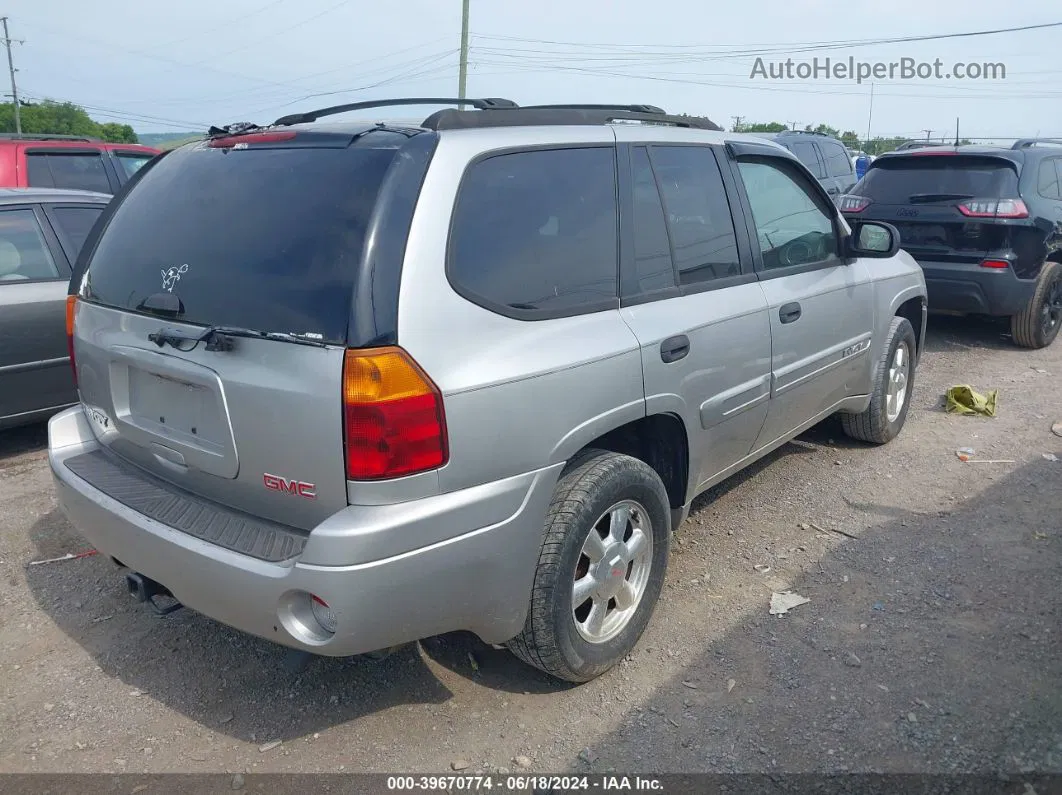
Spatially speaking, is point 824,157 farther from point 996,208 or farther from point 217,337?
point 217,337

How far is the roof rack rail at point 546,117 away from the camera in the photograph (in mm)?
2621

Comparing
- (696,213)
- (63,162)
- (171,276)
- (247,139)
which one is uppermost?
(63,162)

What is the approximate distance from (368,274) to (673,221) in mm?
1497

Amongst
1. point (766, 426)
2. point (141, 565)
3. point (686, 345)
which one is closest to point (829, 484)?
point (766, 426)

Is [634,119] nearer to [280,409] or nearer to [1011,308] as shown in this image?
[280,409]

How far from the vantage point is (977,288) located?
24.4 feet

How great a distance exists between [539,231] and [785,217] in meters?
1.87

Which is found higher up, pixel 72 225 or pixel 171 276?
pixel 72 225

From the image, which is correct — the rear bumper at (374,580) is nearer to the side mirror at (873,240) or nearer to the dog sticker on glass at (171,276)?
the dog sticker on glass at (171,276)

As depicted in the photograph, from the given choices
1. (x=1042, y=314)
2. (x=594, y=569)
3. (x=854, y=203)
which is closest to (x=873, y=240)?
(x=594, y=569)

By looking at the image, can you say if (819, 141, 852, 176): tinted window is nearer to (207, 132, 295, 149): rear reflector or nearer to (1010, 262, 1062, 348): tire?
(1010, 262, 1062, 348): tire

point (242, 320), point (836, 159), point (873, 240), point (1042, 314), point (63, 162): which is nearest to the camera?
point (242, 320)

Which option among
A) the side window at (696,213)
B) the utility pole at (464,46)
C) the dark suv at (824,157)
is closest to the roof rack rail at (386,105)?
the side window at (696,213)

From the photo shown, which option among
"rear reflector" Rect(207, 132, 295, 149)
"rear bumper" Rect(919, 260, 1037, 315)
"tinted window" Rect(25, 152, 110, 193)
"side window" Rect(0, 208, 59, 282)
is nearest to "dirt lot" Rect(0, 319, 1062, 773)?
"side window" Rect(0, 208, 59, 282)
